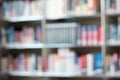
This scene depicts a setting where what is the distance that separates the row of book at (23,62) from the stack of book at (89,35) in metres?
0.69

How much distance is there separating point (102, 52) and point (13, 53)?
5.19 feet

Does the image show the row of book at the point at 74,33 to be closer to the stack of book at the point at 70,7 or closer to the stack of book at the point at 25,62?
the stack of book at the point at 70,7

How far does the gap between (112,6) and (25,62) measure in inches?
59.7

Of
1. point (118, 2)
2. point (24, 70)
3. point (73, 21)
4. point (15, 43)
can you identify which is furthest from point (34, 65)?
point (118, 2)

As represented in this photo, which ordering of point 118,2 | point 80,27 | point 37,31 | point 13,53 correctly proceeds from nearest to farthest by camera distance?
point 118,2 → point 80,27 → point 37,31 → point 13,53

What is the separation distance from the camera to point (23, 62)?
429cm

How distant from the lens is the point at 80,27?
3.97 meters

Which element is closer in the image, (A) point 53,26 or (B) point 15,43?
(A) point 53,26

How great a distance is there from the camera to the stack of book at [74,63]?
3.82 m

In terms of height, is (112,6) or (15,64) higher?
(112,6)

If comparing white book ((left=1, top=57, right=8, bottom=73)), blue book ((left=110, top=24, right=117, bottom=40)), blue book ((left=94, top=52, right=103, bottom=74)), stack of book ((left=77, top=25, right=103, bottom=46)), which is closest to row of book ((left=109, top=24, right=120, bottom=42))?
blue book ((left=110, top=24, right=117, bottom=40))

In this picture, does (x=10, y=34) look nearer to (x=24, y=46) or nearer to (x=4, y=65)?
(x=24, y=46)

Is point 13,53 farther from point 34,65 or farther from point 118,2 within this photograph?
point 118,2

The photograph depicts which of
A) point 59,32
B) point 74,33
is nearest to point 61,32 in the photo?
point 59,32
